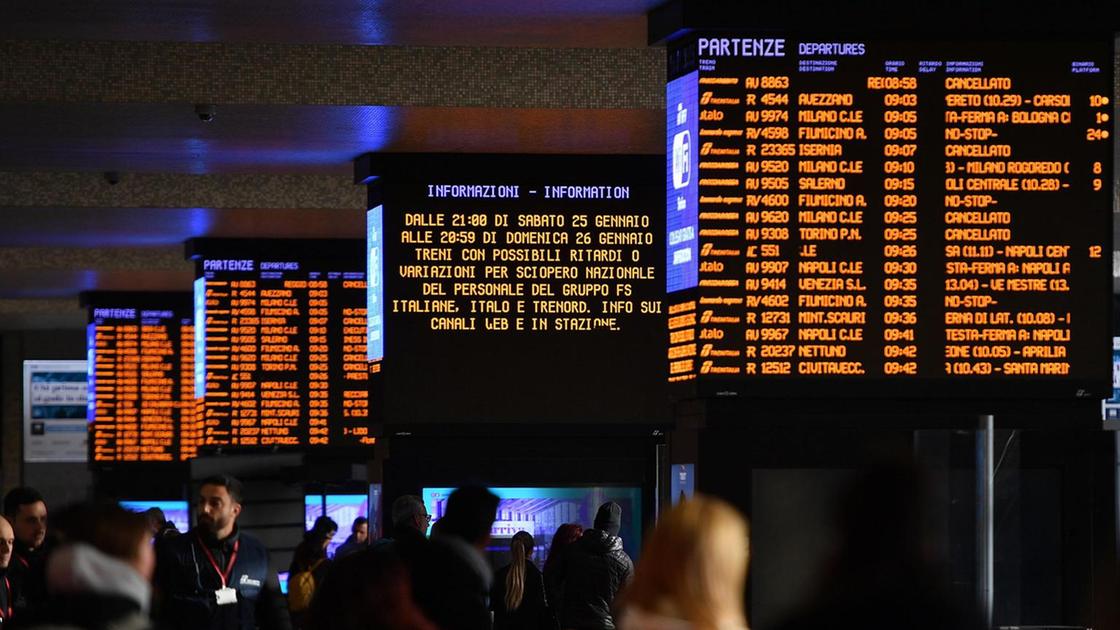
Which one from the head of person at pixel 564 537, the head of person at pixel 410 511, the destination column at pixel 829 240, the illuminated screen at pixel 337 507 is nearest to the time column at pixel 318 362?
the illuminated screen at pixel 337 507

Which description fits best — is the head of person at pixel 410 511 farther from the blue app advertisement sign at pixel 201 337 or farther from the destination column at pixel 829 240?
the blue app advertisement sign at pixel 201 337

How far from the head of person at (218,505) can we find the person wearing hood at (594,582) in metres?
4.38

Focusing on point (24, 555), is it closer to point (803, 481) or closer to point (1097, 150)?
point (803, 481)

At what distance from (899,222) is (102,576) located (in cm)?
642

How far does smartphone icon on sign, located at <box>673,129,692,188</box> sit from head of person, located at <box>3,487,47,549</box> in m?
3.39

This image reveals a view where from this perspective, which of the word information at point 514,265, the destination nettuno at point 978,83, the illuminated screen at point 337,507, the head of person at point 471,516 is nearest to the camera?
the head of person at point 471,516

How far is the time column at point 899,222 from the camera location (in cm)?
1002

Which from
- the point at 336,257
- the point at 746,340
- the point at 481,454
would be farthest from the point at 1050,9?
the point at 336,257

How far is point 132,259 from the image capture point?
2370cm

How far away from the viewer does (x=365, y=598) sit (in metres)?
4.65

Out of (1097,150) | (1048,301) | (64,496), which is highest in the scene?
(1097,150)

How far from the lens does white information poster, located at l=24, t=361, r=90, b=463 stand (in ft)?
122

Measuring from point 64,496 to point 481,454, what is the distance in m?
24.2

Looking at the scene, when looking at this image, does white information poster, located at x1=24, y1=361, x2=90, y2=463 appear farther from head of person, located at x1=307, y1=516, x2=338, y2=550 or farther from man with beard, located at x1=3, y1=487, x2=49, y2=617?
man with beard, located at x1=3, y1=487, x2=49, y2=617
